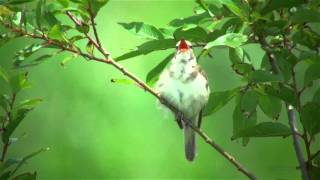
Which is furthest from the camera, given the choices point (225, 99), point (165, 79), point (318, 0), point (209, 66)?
point (209, 66)

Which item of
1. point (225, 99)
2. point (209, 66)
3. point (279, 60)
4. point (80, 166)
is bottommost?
point (80, 166)

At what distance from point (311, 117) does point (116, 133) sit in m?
1.92

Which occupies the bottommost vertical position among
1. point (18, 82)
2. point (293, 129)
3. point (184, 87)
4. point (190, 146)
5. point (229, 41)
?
point (190, 146)

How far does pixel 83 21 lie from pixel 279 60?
28 cm

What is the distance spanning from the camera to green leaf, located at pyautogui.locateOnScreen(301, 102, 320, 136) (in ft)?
2.65

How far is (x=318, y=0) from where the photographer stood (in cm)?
83

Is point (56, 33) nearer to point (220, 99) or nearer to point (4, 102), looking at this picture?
point (4, 102)

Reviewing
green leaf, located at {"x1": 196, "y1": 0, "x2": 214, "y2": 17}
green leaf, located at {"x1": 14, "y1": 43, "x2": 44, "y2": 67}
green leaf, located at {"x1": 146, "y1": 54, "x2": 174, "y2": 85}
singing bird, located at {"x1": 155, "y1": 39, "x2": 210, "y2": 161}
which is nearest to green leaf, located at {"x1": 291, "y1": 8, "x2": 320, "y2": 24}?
green leaf, located at {"x1": 196, "y1": 0, "x2": 214, "y2": 17}

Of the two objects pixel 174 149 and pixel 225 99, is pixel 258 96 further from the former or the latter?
pixel 174 149

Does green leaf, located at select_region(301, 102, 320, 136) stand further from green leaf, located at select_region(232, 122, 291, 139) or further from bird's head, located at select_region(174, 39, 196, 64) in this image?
bird's head, located at select_region(174, 39, 196, 64)

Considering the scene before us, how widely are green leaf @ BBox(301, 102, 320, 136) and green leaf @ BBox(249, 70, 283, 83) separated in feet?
0.17

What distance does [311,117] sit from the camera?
0.81 meters

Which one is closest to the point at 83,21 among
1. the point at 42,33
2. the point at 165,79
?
the point at 42,33

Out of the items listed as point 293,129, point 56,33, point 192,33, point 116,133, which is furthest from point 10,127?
point 116,133
